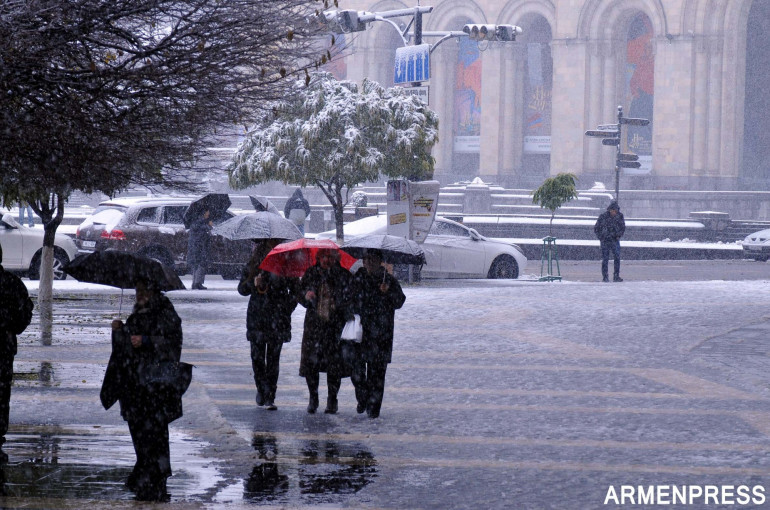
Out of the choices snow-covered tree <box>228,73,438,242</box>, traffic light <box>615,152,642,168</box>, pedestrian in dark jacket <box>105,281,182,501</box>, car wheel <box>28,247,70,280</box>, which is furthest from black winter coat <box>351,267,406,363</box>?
traffic light <box>615,152,642,168</box>

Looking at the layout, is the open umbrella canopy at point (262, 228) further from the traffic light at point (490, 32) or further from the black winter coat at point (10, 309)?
the traffic light at point (490, 32)

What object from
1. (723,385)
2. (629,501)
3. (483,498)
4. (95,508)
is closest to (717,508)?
(629,501)

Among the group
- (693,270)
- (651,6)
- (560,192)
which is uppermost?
(651,6)

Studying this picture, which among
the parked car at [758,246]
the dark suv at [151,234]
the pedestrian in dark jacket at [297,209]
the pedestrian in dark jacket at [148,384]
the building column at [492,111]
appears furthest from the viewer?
the building column at [492,111]

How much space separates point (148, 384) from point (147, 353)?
0.19 meters

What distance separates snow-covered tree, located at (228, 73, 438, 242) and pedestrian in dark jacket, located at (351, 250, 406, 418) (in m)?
14.5

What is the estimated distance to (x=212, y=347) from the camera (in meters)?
14.3

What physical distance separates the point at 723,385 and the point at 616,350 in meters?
2.70

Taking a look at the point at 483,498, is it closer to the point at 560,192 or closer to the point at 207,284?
the point at 207,284

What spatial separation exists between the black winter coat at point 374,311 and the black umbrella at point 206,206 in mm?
11532

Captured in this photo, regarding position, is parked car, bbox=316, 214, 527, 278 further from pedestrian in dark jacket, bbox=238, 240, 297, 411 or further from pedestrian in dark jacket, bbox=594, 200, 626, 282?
pedestrian in dark jacket, bbox=238, 240, 297, 411

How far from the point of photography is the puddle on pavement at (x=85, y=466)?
709cm

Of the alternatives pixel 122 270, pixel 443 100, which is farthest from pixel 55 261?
pixel 443 100

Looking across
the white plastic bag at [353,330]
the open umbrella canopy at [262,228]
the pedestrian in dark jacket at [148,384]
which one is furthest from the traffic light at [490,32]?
the pedestrian in dark jacket at [148,384]
